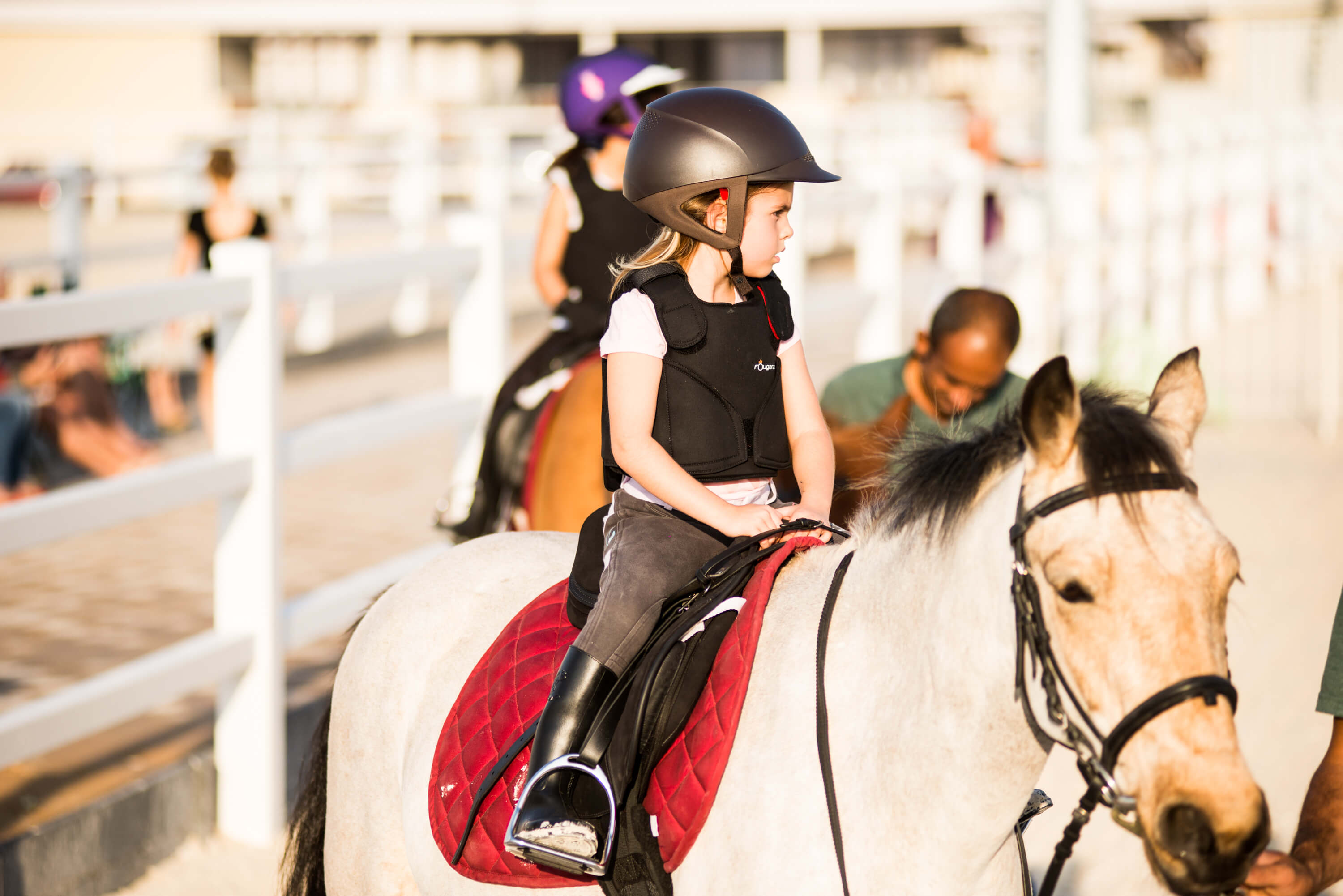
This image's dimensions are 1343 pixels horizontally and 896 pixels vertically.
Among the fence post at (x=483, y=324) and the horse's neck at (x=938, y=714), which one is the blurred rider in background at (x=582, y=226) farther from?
the horse's neck at (x=938, y=714)

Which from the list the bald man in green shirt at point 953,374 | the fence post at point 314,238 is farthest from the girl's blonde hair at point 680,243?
the fence post at point 314,238

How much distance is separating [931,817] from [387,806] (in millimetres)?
1363

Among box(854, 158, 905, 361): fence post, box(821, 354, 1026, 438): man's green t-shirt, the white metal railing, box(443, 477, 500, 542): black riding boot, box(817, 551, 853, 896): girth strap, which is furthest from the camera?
box(854, 158, 905, 361): fence post

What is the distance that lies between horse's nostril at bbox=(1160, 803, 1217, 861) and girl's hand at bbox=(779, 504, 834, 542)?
100 cm

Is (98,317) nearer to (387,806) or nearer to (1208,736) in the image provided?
(387,806)

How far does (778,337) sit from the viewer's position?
286 centimetres

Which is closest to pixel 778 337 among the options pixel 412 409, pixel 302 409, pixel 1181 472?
pixel 1181 472

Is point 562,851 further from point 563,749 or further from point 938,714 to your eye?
point 938,714

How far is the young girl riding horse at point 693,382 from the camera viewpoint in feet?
8.60

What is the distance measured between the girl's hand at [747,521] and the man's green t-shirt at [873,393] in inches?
95.9

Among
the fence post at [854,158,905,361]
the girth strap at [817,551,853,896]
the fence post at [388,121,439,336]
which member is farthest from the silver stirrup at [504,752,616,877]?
the fence post at [388,121,439,336]

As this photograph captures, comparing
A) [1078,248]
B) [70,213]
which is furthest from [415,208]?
[1078,248]

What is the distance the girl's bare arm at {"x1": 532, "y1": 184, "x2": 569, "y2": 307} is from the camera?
18.9 ft

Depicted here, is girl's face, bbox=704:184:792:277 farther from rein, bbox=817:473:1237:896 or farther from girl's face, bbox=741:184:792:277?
rein, bbox=817:473:1237:896
